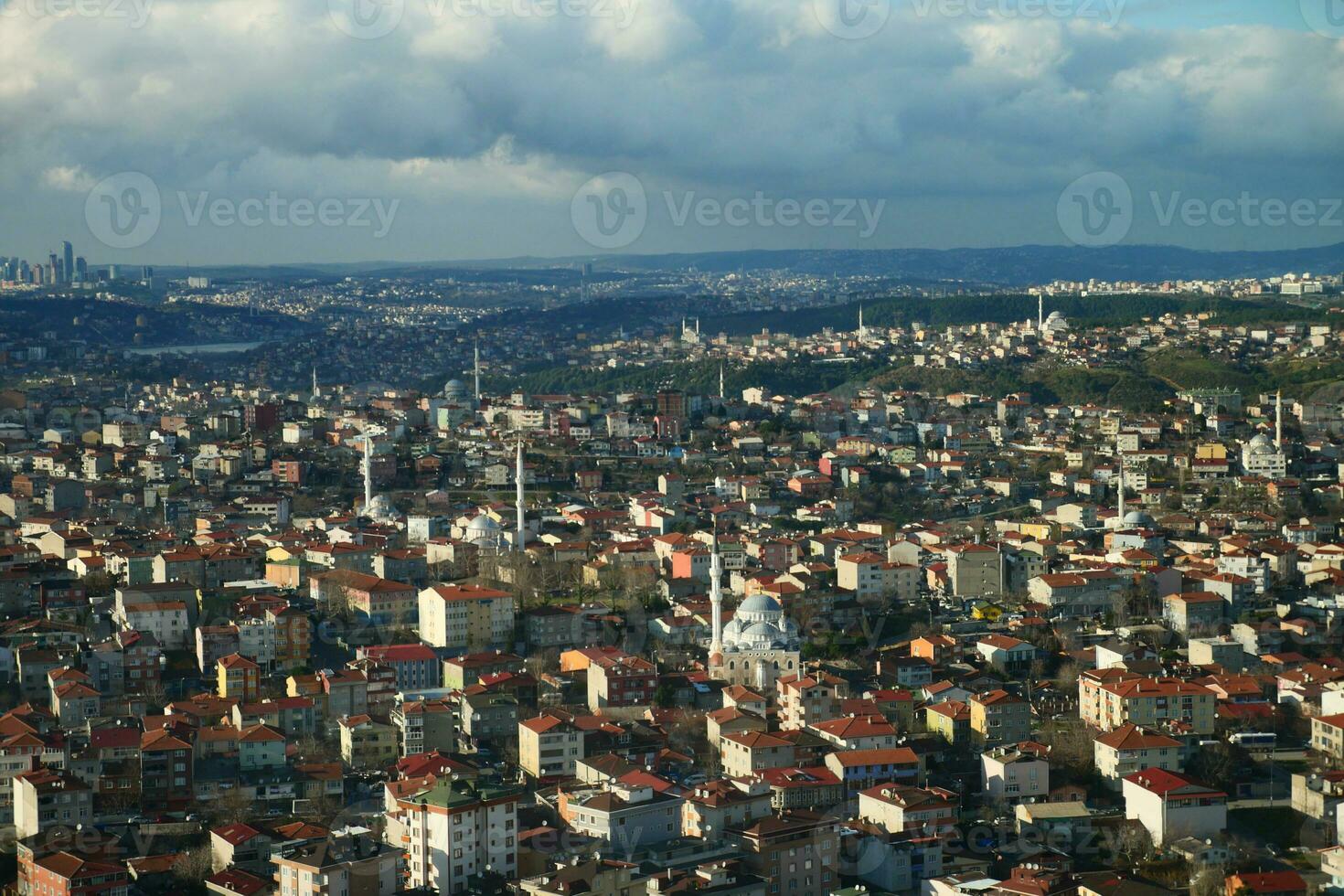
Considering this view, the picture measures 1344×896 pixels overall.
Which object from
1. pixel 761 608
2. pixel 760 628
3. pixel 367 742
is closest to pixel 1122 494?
pixel 761 608

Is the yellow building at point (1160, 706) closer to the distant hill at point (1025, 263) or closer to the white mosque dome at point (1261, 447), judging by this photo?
the white mosque dome at point (1261, 447)

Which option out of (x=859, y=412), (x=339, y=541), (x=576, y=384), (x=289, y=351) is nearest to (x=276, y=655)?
(x=339, y=541)

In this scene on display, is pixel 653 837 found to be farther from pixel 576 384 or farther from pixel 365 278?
pixel 365 278

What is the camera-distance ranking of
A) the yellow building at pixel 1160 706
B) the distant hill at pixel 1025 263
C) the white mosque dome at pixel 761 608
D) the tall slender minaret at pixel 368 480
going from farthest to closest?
the distant hill at pixel 1025 263 < the tall slender minaret at pixel 368 480 < the white mosque dome at pixel 761 608 < the yellow building at pixel 1160 706

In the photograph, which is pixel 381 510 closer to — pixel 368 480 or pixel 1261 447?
pixel 368 480

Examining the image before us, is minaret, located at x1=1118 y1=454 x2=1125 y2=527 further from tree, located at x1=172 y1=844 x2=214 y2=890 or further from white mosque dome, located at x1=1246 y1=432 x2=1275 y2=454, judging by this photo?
tree, located at x1=172 y1=844 x2=214 y2=890

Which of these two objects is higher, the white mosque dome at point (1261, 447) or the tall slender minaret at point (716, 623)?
the white mosque dome at point (1261, 447)

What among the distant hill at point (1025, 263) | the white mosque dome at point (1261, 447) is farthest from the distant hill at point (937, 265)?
the white mosque dome at point (1261, 447)

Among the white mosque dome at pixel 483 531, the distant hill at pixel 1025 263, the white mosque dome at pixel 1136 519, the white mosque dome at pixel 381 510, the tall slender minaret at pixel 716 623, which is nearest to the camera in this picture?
the tall slender minaret at pixel 716 623
